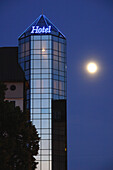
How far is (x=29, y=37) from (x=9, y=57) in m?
7.66

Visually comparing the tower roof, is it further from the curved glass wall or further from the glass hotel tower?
the curved glass wall

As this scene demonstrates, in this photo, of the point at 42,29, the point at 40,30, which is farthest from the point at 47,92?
the point at 42,29

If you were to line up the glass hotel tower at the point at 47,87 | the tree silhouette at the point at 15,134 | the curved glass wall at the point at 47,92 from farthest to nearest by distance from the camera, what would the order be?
the glass hotel tower at the point at 47,87 < the curved glass wall at the point at 47,92 < the tree silhouette at the point at 15,134

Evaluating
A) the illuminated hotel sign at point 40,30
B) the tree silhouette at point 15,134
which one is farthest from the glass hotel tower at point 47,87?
the tree silhouette at point 15,134

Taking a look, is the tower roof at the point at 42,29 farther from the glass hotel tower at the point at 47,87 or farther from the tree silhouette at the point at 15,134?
the tree silhouette at the point at 15,134

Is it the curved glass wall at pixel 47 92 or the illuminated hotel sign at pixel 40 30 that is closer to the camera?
the curved glass wall at pixel 47 92

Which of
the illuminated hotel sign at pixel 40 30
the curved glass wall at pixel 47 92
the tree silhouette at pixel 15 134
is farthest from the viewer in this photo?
the illuminated hotel sign at pixel 40 30

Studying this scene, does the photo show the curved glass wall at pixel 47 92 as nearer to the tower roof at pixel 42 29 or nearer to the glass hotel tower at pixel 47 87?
the glass hotel tower at pixel 47 87

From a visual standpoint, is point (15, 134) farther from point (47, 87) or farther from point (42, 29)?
point (42, 29)

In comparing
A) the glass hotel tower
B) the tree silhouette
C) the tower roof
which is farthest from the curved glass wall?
the tree silhouette

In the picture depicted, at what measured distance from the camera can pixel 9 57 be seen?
289 ft

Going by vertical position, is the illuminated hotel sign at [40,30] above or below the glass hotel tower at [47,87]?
above

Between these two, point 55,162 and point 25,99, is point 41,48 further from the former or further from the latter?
point 55,162

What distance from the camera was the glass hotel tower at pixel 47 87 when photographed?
87750mm
